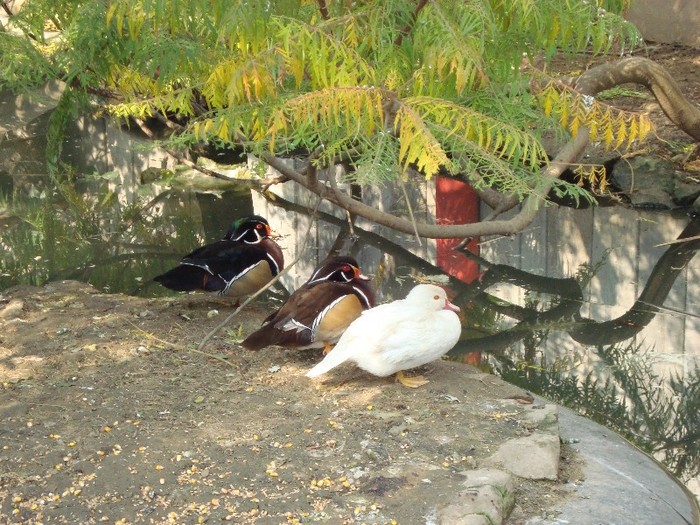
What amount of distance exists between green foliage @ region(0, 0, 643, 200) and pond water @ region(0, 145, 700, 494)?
144cm

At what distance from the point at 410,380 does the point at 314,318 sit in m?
0.65

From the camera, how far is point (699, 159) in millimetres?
9930

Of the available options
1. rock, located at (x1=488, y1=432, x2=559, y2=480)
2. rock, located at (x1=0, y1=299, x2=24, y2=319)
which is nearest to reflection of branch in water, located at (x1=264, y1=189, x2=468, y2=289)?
rock, located at (x1=0, y1=299, x2=24, y2=319)

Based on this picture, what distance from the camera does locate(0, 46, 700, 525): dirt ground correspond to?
12.2ft

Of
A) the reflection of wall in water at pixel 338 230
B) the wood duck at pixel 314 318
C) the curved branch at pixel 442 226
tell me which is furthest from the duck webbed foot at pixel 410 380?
the reflection of wall in water at pixel 338 230

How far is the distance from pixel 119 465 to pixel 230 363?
124cm

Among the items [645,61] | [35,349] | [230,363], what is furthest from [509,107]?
[645,61]

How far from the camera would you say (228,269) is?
611cm

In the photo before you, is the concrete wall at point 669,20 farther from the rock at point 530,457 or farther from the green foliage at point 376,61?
the rock at point 530,457

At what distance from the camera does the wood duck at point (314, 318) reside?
5066 mm

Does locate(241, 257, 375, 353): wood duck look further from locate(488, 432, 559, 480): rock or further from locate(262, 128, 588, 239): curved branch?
locate(262, 128, 588, 239): curved branch

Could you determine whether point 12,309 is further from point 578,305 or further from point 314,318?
point 578,305

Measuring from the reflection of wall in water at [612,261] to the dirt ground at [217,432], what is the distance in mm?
2198

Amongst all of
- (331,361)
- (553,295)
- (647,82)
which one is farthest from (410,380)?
(647,82)
